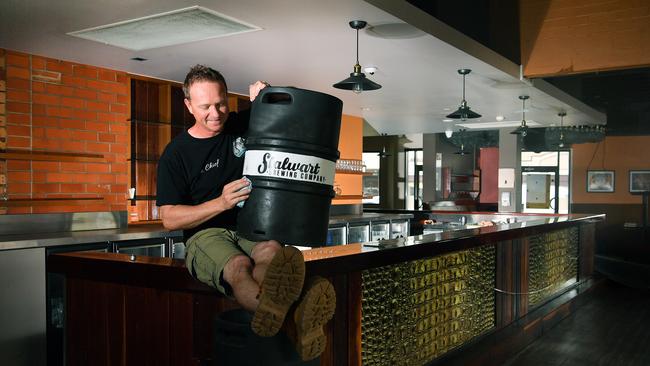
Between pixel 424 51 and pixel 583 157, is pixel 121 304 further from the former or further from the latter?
pixel 583 157

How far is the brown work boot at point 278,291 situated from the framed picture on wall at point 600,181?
8.92m

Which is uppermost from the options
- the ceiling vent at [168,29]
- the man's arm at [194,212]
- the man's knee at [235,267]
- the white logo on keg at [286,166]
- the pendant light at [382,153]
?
the ceiling vent at [168,29]

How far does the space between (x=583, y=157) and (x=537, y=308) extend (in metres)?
5.81

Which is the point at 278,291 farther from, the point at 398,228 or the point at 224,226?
the point at 398,228

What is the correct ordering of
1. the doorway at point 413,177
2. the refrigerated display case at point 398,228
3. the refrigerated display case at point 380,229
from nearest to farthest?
→ the refrigerated display case at point 380,229 < the refrigerated display case at point 398,228 < the doorway at point 413,177

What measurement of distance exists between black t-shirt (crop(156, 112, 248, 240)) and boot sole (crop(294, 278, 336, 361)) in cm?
59

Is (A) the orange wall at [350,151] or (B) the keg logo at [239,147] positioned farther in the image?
(A) the orange wall at [350,151]

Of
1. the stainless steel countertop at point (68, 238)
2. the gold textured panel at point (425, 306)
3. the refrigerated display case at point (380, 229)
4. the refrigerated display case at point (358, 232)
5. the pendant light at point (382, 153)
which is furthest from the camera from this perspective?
the pendant light at point (382, 153)

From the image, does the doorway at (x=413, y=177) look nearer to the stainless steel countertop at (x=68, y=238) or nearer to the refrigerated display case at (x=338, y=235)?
the refrigerated display case at (x=338, y=235)

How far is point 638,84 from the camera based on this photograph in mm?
7223

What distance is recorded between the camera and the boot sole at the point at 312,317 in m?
1.67

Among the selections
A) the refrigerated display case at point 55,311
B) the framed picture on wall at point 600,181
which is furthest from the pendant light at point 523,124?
the refrigerated display case at point 55,311

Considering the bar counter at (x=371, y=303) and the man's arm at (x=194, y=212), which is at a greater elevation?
the man's arm at (x=194, y=212)

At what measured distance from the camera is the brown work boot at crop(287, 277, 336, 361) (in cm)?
168
